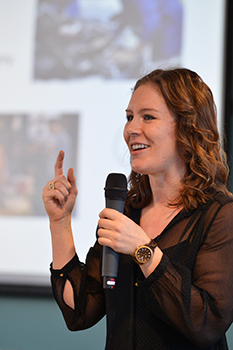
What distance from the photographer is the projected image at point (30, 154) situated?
239 cm

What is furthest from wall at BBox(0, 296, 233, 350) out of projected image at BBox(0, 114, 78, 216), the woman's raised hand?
the woman's raised hand

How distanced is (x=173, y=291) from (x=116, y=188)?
13.2 inches

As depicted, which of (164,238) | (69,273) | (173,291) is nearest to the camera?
(173,291)

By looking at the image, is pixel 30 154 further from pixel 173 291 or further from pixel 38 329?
pixel 173 291

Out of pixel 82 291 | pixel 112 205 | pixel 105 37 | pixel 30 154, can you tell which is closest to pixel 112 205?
pixel 112 205

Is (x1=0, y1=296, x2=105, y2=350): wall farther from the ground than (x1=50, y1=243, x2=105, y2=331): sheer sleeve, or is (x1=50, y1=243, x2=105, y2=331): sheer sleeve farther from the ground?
(x1=50, y1=243, x2=105, y2=331): sheer sleeve

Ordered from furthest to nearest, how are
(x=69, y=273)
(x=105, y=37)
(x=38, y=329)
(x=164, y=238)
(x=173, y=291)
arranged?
1. (x=105, y=37)
2. (x=38, y=329)
3. (x=69, y=273)
4. (x=164, y=238)
5. (x=173, y=291)

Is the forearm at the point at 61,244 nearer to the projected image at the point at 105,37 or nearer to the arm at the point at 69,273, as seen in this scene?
the arm at the point at 69,273

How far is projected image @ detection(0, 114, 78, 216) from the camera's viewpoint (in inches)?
94.1

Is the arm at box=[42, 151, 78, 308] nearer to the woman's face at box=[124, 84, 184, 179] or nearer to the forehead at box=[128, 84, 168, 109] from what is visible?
the woman's face at box=[124, 84, 184, 179]

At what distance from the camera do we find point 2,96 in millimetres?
2480

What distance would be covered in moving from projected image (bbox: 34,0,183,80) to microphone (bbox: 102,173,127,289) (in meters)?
1.38

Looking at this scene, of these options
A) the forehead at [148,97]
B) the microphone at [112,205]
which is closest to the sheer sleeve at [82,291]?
the microphone at [112,205]

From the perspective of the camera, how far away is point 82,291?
1.33 metres
